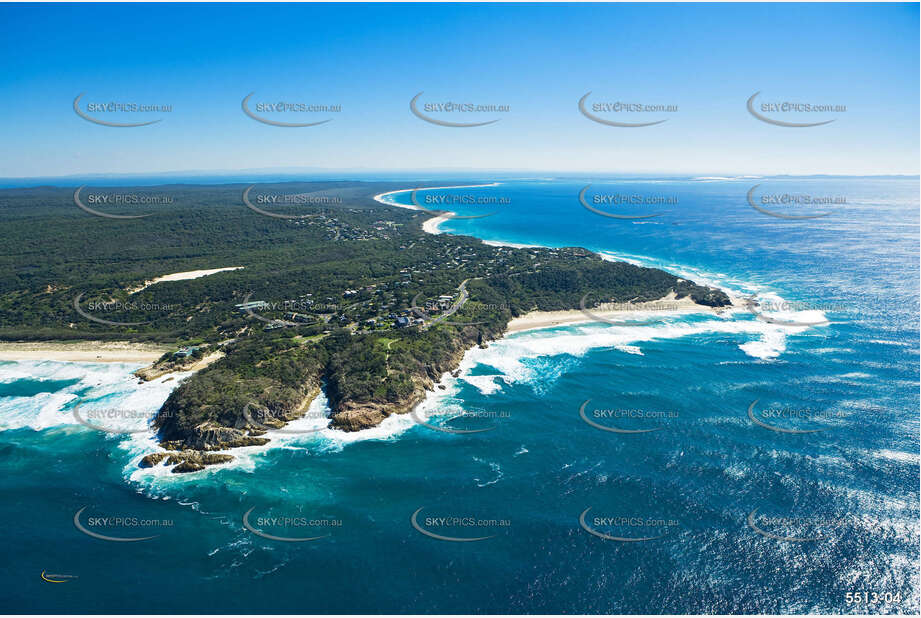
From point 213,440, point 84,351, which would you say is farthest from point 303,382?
point 84,351

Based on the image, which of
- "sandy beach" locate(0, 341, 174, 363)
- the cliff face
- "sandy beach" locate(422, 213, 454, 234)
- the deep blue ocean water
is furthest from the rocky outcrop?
"sandy beach" locate(422, 213, 454, 234)

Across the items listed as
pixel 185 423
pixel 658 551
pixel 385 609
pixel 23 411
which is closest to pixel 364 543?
pixel 385 609

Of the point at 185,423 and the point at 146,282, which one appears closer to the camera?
the point at 185,423

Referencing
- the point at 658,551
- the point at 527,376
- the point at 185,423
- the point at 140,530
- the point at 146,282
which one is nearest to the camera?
the point at 658,551

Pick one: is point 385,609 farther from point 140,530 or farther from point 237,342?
point 237,342

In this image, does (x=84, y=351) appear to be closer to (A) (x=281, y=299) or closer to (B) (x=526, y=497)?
(A) (x=281, y=299)

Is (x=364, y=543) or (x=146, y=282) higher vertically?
(x=146, y=282)

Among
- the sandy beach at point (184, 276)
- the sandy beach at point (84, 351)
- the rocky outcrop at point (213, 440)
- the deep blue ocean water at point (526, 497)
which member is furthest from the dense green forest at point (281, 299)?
the deep blue ocean water at point (526, 497)
